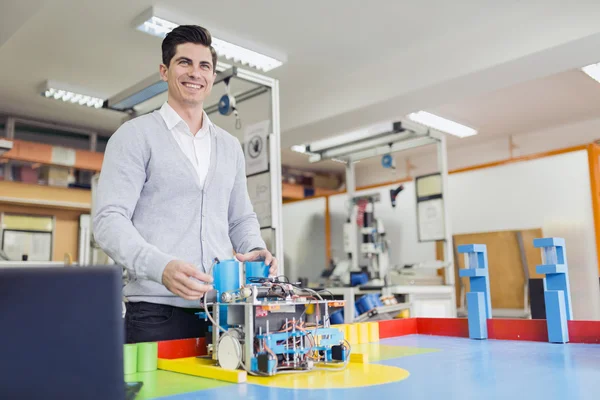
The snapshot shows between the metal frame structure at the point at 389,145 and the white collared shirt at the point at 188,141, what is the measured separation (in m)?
4.02

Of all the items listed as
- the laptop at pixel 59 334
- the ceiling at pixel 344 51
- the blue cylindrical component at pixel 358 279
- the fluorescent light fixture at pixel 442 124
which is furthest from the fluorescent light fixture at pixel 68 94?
the laptop at pixel 59 334

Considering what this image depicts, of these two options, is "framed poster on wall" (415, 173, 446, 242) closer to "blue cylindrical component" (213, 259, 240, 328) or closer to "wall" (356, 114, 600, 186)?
"wall" (356, 114, 600, 186)

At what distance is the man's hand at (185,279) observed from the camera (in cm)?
111

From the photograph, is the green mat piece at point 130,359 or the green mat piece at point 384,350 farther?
the green mat piece at point 384,350

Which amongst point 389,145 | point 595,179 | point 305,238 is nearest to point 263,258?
point 595,179

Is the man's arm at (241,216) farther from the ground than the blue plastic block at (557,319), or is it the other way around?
the man's arm at (241,216)

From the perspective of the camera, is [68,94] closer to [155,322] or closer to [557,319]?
[155,322]

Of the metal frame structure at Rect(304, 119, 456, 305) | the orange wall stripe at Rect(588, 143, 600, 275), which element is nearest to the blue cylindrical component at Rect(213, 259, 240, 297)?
the metal frame structure at Rect(304, 119, 456, 305)

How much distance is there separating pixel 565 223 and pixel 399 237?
78.4 inches

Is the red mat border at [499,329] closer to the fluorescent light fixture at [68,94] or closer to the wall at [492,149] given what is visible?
the wall at [492,149]

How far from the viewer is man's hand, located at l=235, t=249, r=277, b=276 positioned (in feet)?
4.79

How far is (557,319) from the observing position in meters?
1.68

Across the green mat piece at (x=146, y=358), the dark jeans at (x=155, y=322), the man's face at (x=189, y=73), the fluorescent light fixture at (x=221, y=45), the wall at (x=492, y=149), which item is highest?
the fluorescent light fixture at (x=221, y=45)

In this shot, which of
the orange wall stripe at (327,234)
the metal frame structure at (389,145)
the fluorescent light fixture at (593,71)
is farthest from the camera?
Result: the orange wall stripe at (327,234)
